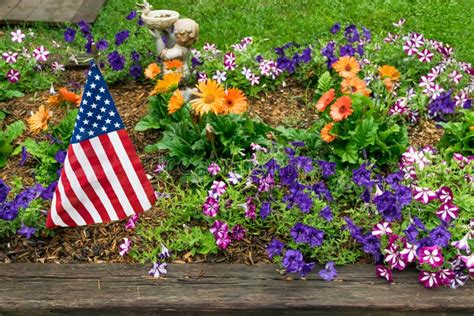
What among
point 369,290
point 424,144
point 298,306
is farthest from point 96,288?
point 424,144

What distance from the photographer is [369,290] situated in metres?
2.77

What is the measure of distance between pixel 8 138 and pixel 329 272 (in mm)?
2132

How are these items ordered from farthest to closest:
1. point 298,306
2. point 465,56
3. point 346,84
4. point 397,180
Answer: point 465,56 < point 346,84 < point 397,180 < point 298,306

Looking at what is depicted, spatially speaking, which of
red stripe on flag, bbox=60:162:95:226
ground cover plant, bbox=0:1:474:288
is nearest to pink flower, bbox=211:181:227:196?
ground cover plant, bbox=0:1:474:288

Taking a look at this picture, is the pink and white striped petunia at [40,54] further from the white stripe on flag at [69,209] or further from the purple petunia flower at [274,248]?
the purple petunia flower at [274,248]

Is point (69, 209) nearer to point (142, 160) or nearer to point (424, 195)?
point (142, 160)

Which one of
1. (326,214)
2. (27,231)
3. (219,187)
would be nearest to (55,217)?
(27,231)

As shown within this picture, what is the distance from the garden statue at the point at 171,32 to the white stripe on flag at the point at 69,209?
50.0 inches

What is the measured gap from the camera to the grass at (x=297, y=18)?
5422mm

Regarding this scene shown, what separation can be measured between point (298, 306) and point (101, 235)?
1.08 meters

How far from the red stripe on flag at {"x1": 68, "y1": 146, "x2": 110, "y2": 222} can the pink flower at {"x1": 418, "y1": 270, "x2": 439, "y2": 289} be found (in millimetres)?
1450

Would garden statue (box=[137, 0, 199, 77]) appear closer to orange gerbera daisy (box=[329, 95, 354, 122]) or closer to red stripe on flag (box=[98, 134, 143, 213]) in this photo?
orange gerbera daisy (box=[329, 95, 354, 122])

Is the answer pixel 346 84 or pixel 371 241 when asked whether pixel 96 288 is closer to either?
pixel 371 241

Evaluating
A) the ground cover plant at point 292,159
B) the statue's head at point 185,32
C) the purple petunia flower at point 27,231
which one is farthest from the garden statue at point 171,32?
the purple petunia flower at point 27,231
